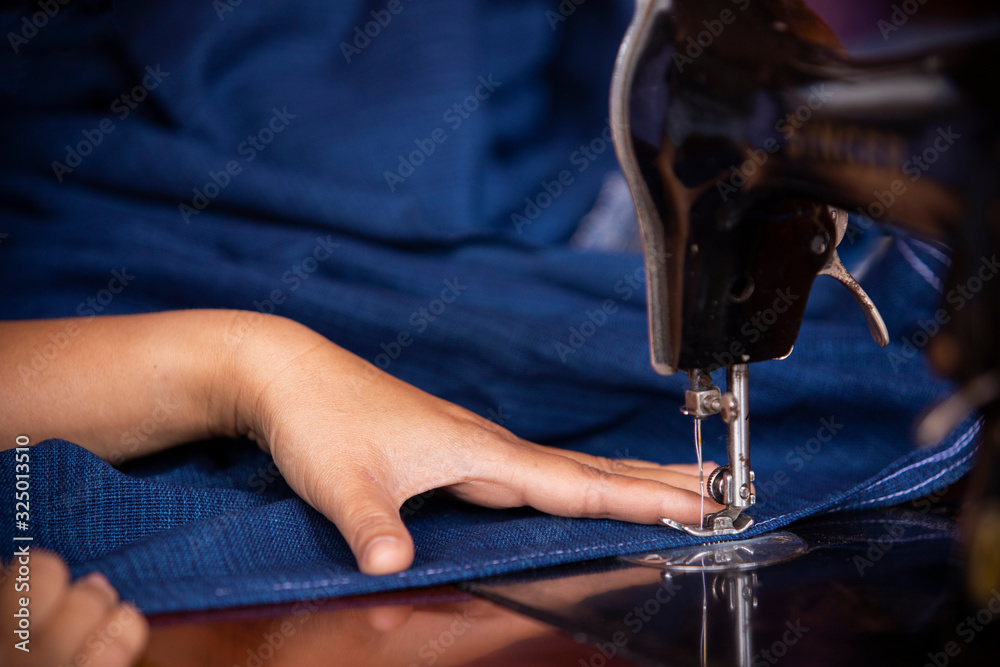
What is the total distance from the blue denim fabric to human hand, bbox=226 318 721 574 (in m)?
0.03

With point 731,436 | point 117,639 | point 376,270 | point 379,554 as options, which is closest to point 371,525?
point 379,554

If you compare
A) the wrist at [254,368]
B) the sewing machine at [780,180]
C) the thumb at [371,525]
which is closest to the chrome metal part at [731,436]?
the sewing machine at [780,180]

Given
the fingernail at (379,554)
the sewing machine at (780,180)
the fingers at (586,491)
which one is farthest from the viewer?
the fingers at (586,491)

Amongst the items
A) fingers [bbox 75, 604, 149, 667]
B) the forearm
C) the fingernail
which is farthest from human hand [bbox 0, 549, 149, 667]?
the forearm

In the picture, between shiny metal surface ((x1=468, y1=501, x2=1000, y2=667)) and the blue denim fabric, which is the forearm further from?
shiny metal surface ((x1=468, y1=501, x2=1000, y2=667))

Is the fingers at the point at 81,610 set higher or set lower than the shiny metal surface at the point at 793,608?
lower

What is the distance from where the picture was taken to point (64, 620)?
18.8 inches

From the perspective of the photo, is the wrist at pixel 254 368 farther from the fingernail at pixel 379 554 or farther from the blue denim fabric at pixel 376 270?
the fingernail at pixel 379 554

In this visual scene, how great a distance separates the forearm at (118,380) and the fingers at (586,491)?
0.27 meters

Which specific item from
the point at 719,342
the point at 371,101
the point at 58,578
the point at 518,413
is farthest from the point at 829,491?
the point at 371,101

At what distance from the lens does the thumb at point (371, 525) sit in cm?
55

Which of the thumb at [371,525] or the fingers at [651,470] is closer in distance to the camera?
the thumb at [371,525]

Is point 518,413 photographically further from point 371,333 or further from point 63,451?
point 63,451

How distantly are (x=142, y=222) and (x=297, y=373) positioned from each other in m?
0.52
